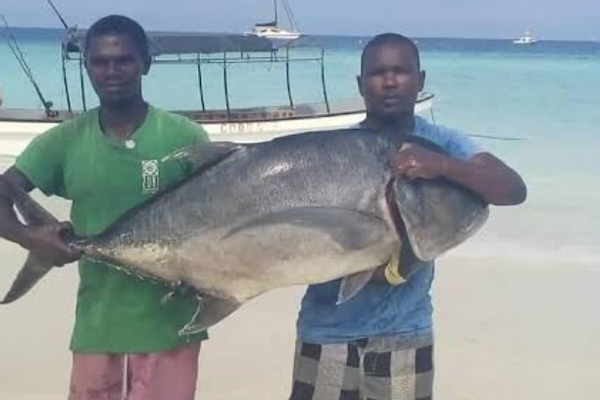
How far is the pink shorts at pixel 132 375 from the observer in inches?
138

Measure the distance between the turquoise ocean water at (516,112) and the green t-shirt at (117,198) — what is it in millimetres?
7797

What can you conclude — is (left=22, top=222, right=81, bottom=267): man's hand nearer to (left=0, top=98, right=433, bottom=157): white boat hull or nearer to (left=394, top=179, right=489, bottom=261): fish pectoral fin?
(left=394, top=179, right=489, bottom=261): fish pectoral fin

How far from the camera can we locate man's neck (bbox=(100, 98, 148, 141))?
3471 millimetres

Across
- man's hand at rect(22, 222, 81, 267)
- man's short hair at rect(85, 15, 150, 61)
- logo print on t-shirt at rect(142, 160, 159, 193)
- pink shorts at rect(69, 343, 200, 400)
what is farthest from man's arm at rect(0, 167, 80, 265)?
man's short hair at rect(85, 15, 150, 61)

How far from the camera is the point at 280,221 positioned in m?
3.14

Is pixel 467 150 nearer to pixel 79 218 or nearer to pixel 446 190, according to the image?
pixel 446 190

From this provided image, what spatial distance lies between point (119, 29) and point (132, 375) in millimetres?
1203

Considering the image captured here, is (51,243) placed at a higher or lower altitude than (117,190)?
lower

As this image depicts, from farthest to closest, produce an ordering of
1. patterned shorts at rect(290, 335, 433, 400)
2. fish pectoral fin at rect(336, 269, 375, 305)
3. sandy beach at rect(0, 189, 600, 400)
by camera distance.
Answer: sandy beach at rect(0, 189, 600, 400) → patterned shorts at rect(290, 335, 433, 400) → fish pectoral fin at rect(336, 269, 375, 305)

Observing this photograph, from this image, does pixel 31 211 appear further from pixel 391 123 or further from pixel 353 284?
pixel 391 123

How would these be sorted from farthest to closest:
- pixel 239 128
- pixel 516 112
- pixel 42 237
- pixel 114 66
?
pixel 516 112, pixel 239 128, pixel 114 66, pixel 42 237

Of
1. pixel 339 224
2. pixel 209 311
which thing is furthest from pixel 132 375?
pixel 339 224

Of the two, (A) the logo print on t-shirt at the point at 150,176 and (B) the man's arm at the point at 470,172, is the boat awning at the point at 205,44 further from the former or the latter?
(B) the man's arm at the point at 470,172

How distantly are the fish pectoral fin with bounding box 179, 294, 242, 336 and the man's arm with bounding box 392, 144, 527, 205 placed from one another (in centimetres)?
72
